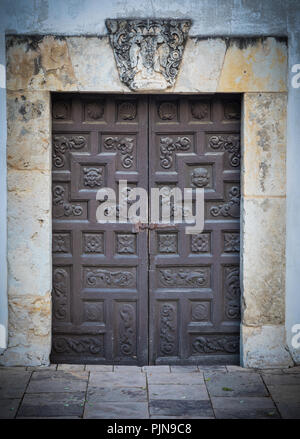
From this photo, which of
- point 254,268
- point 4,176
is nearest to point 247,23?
point 254,268

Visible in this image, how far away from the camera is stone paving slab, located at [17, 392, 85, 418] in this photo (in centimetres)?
372

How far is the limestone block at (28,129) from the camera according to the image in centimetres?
436

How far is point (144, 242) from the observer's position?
4.62 metres

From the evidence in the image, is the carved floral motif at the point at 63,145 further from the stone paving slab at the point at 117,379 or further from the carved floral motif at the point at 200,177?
the stone paving slab at the point at 117,379

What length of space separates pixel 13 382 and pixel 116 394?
0.77 m

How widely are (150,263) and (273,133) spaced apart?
55.1 inches

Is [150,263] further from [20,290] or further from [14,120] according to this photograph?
[14,120]

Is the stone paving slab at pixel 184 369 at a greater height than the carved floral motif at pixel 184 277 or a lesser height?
lesser

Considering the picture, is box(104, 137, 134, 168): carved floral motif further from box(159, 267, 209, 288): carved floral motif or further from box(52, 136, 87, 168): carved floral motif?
box(159, 267, 209, 288): carved floral motif

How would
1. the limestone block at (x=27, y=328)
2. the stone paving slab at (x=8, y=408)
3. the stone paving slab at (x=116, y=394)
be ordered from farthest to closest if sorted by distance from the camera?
the limestone block at (x=27, y=328) < the stone paving slab at (x=116, y=394) < the stone paving slab at (x=8, y=408)

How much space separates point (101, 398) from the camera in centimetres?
397

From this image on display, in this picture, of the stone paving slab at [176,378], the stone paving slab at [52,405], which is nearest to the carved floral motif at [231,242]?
the stone paving slab at [176,378]

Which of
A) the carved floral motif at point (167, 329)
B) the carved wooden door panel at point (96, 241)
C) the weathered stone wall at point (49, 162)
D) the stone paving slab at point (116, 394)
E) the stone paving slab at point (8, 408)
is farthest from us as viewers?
the carved floral motif at point (167, 329)

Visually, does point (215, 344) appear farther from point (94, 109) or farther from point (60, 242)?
point (94, 109)
